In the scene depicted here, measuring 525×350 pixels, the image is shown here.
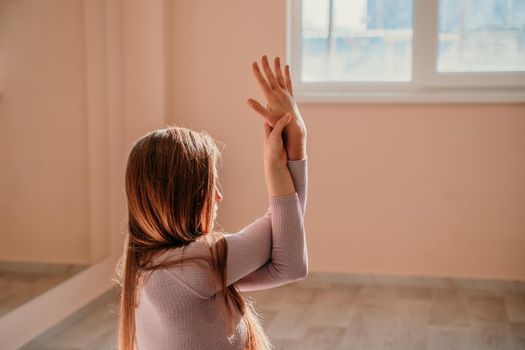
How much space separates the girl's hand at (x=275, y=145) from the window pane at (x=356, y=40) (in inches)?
112

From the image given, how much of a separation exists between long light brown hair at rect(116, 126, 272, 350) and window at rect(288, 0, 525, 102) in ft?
9.00

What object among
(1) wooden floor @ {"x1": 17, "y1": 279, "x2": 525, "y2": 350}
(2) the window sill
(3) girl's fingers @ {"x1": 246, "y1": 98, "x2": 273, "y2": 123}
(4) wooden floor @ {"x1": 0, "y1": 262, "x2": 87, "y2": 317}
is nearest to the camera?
(3) girl's fingers @ {"x1": 246, "y1": 98, "x2": 273, "y2": 123}

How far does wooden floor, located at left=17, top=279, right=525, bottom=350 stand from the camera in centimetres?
321

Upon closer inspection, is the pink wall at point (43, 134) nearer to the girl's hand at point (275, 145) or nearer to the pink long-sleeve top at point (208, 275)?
the pink long-sleeve top at point (208, 275)

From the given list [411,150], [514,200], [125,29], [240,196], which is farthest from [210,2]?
[514,200]

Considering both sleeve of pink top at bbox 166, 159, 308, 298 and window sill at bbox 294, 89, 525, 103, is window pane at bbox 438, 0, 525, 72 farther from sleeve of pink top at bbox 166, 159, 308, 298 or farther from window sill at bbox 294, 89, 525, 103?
sleeve of pink top at bbox 166, 159, 308, 298

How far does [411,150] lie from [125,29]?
5.18ft

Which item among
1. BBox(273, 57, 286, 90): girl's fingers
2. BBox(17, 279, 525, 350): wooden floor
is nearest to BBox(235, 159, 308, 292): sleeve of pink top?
BBox(273, 57, 286, 90): girl's fingers

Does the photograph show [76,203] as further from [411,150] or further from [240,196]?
[411,150]

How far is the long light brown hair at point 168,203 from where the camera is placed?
135 cm

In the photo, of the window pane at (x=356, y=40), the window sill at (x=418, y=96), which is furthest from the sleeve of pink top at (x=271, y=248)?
the window pane at (x=356, y=40)

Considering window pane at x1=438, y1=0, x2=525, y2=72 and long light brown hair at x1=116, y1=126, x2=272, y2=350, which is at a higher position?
window pane at x1=438, y1=0, x2=525, y2=72

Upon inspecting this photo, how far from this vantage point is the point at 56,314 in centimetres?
338

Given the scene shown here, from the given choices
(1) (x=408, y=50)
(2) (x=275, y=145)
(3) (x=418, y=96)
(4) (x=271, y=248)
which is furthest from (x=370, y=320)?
(2) (x=275, y=145)
